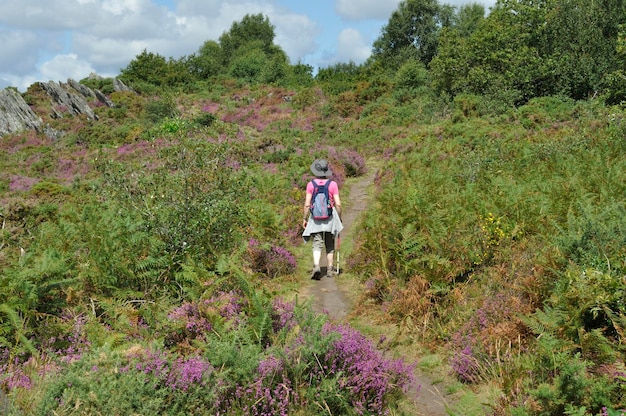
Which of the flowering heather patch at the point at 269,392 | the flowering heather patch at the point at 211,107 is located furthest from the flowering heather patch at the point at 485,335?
the flowering heather patch at the point at 211,107

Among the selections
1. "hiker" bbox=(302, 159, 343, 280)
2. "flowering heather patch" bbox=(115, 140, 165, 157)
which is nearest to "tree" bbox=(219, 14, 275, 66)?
"flowering heather patch" bbox=(115, 140, 165, 157)

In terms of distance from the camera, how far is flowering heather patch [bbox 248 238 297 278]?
9742mm

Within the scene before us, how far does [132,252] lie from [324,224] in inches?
147

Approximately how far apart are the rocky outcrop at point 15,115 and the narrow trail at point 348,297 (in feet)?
82.9

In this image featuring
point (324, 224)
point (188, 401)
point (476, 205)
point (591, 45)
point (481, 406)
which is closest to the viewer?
point (188, 401)

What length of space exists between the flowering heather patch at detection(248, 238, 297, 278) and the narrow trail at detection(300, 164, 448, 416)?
520mm

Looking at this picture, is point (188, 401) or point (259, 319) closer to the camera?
point (188, 401)

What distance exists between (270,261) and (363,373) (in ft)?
16.3

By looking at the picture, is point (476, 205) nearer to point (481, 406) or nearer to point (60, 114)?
point (481, 406)

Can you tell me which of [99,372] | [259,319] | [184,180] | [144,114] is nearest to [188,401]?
[99,372]

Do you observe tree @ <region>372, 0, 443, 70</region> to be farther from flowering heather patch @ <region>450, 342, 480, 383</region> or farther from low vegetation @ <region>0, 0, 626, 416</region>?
flowering heather patch @ <region>450, 342, 480, 383</region>

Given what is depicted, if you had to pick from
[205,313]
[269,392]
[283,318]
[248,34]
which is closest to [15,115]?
A: [205,313]

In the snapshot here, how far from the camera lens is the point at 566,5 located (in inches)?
1099

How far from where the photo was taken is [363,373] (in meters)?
5.06
